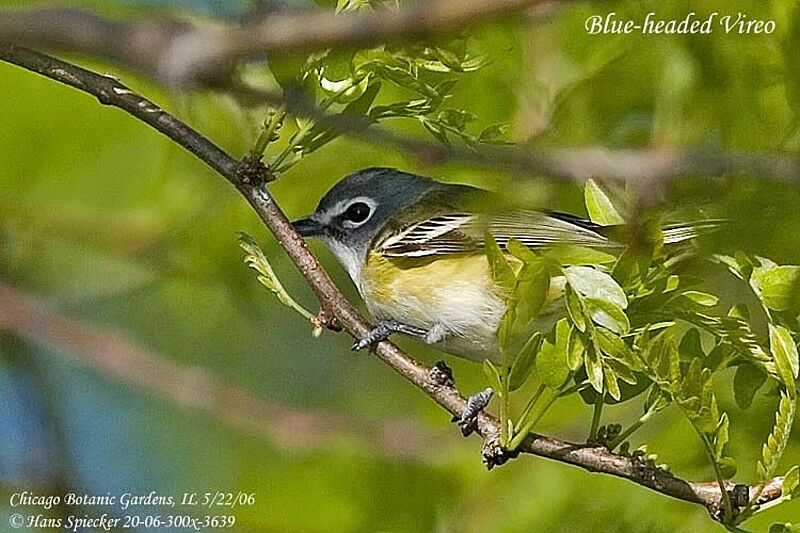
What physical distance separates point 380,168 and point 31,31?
4.41 feet

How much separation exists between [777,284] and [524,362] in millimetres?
215

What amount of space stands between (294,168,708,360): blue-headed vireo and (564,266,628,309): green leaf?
1.95 ft

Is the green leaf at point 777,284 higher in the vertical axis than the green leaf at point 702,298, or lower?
lower

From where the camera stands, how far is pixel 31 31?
1.39ft

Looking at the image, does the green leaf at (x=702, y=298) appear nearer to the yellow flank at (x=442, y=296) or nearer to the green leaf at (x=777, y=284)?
the green leaf at (x=777, y=284)

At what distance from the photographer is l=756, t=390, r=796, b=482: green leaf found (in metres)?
0.95

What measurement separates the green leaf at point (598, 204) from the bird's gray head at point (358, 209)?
906 millimetres

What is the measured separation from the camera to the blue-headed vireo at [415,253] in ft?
5.66

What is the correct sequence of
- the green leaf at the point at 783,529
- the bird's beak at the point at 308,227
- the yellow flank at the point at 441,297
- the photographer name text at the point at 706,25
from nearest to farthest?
the green leaf at the point at 783,529, the photographer name text at the point at 706,25, the yellow flank at the point at 441,297, the bird's beak at the point at 308,227

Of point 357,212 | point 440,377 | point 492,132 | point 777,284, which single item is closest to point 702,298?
point 777,284

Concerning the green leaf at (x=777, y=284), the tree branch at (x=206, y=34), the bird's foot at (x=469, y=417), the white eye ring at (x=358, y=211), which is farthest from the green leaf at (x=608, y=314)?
the white eye ring at (x=358, y=211)

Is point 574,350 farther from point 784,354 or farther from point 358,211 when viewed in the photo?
point 358,211

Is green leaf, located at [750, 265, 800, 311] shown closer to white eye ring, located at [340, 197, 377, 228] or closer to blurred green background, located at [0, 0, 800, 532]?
blurred green background, located at [0, 0, 800, 532]

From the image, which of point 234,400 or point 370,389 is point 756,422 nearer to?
point 234,400
